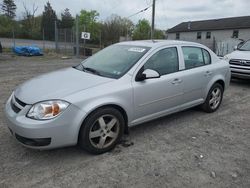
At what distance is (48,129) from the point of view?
292 centimetres

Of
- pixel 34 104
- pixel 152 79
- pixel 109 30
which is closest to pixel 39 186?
pixel 34 104

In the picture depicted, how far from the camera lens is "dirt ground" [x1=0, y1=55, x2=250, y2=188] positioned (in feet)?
9.29

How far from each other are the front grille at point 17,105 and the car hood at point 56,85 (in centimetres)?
5

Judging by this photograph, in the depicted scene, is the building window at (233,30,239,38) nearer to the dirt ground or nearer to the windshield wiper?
the dirt ground

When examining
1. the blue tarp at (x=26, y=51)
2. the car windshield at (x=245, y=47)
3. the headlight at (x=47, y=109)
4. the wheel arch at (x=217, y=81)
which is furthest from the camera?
the blue tarp at (x=26, y=51)

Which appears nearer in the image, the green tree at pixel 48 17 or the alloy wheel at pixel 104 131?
the alloy wheel at pixel 104 131

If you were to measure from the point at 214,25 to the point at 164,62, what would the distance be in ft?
146

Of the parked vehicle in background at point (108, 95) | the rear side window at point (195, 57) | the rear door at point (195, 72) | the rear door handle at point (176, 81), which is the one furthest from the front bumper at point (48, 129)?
the rear side window at point (195, 57)

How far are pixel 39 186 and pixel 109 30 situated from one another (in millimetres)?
30391

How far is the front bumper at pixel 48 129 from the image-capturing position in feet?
9.51

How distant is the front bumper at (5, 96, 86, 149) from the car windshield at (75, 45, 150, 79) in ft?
3.09

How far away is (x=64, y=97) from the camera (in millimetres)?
3045

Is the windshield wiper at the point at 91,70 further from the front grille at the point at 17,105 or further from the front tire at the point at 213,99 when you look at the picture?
the front tire at the point at 213,99

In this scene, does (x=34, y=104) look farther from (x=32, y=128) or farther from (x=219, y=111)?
(x=219, y=111)
